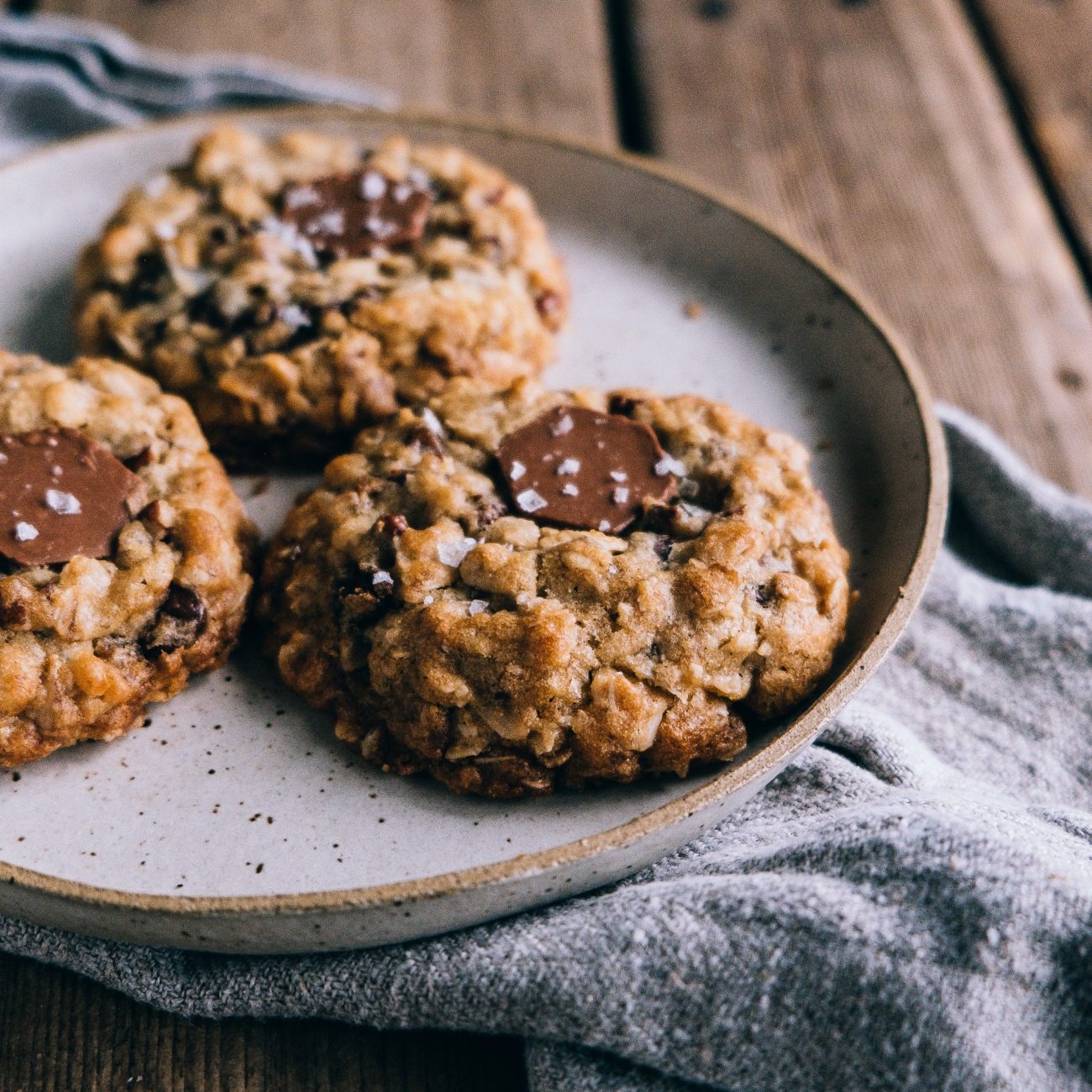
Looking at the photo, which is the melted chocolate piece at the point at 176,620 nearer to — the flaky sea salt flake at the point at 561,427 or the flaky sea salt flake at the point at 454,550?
the flaky sea salt flake at the point at 454,550

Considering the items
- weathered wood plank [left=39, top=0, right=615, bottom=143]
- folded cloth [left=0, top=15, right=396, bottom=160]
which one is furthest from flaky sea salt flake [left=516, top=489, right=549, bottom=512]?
weathered wood plank [left=39, top=0, right=615, bottom=143]

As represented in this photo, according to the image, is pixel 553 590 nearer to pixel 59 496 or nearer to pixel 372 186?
pixel 59 496

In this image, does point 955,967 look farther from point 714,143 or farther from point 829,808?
point 714,143

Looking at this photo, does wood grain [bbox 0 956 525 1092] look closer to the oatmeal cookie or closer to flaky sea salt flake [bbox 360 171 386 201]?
the oatmeal cookie

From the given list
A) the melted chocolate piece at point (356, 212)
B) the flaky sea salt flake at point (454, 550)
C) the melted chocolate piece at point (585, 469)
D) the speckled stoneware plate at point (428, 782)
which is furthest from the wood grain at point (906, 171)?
the flaky sea salt flake at point (454, 550)

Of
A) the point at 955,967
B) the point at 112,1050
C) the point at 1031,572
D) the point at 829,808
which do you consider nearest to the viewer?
the point at 955,967

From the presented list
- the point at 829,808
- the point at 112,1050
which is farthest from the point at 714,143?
the point at 112,1050
